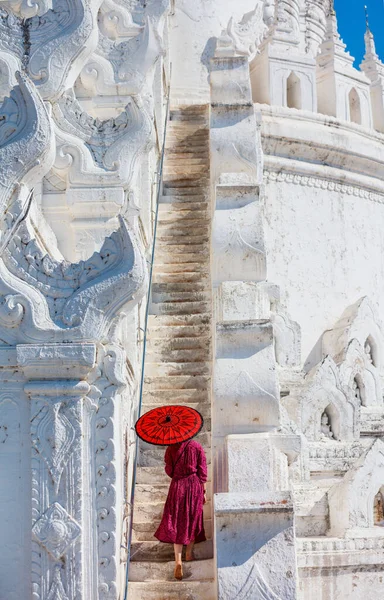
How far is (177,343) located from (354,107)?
5547 millimetres

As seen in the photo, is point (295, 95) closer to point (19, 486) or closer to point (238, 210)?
point (238, 210)

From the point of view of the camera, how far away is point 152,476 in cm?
720

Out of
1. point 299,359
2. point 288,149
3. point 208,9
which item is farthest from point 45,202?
point 208,9

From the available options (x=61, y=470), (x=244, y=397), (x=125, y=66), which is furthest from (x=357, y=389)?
(x=61, y=470)

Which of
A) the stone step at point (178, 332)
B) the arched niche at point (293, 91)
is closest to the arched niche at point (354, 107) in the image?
the arched niche at point (293, 91)

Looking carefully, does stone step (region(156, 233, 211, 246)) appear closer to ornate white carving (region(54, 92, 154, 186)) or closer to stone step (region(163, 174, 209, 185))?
stone step (region(163, 174, 209, 185))

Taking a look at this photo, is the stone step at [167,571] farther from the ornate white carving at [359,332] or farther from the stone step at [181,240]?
the ornate white carving at [359,332]

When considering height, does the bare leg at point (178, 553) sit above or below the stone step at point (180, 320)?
below

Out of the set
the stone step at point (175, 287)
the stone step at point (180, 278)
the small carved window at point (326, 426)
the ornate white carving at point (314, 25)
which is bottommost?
the small carved window at point (326, 426)

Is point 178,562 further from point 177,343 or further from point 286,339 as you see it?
point 286,339

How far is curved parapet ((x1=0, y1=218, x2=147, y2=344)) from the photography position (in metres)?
5.11

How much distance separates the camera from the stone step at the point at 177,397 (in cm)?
757

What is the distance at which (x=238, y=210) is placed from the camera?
8.02m

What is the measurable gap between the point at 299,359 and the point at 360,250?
207 centimetres
